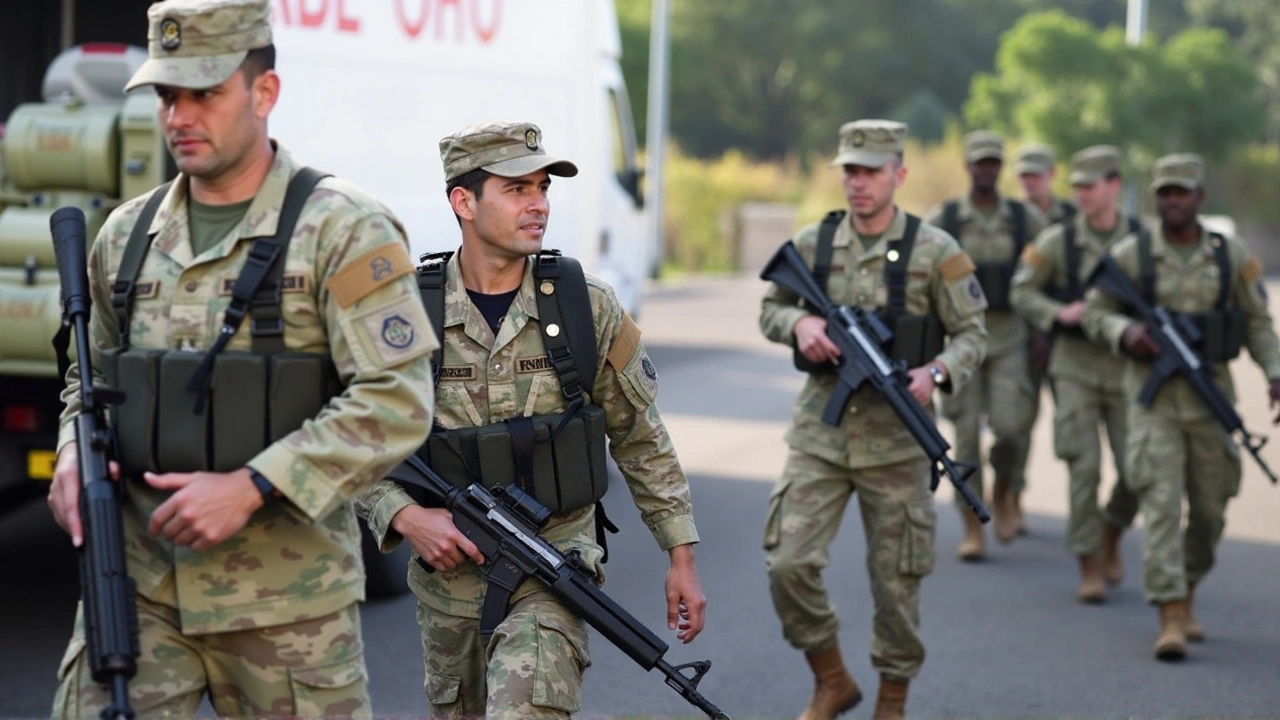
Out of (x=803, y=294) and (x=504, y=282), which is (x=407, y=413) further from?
(x=803, y=294)

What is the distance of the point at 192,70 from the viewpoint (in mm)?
3266

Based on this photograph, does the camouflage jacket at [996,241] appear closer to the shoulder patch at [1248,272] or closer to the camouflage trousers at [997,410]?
the camouflage trousers at [997,410]

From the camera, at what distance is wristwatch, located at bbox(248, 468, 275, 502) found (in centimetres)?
317

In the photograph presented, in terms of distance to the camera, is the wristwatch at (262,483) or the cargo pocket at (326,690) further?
the cargo pocket at (326,690)

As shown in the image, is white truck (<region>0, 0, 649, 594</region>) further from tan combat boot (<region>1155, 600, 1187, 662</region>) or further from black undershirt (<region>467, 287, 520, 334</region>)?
tan combat boot (<region>1155, 600, 1187, 662</region>)

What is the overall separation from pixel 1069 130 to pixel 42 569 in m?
29.2

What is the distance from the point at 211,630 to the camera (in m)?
3.32

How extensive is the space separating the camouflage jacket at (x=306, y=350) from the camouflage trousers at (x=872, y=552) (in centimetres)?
281

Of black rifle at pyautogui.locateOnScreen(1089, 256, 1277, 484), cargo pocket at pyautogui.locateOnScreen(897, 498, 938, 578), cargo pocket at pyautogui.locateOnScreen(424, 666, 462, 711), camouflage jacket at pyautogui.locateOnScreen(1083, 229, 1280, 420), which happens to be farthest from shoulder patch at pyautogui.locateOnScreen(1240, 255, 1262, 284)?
cargo pocket at pyautogui.locateOnScreen(424, 666, 462, 711)

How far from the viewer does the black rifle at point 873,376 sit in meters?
5.87

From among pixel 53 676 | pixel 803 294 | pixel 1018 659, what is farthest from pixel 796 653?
pixel 53 676

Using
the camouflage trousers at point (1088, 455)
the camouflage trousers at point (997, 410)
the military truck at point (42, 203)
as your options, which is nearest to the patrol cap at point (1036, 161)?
the camouflage trousers at point (997, 410)

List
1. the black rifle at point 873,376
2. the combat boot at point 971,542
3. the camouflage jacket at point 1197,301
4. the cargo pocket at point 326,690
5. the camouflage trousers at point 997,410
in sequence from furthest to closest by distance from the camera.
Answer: the camouflage trousers at point 997,410 < the combat boot at point 971,542 < the camouflage jacket at point 1197,301 < the black rifle at point 873,376 < the cargo pocket at point 326,690

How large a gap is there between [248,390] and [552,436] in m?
1.03
